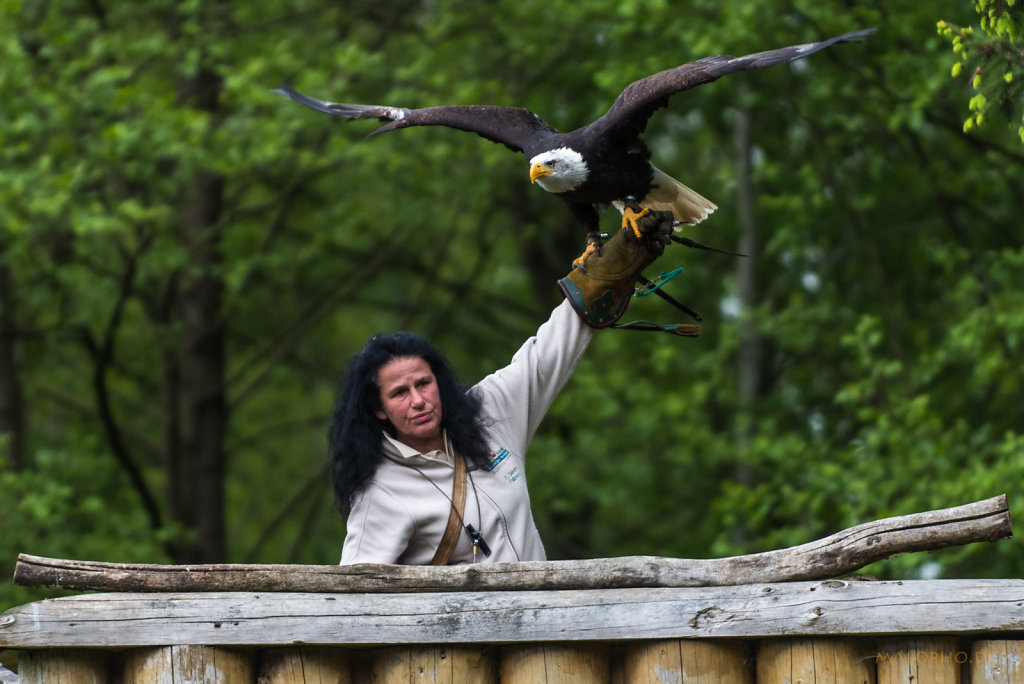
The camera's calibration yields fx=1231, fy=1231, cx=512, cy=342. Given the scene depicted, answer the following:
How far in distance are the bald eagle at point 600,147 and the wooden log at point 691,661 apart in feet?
3.89

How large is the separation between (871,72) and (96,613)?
18.7 ft

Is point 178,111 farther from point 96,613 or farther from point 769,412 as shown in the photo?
point 96,613

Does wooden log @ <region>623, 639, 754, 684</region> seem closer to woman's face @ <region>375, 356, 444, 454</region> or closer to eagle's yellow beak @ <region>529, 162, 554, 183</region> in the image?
woman's face @ <region>375, 356, 444, 454</region>

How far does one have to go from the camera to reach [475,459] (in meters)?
3.08

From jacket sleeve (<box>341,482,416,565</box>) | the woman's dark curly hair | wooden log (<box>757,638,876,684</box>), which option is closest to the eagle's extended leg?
the woman's dark curly hair

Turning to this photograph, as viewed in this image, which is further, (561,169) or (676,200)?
(676,200)

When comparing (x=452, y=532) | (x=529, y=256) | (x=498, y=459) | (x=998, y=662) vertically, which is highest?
(x=529, y=256)

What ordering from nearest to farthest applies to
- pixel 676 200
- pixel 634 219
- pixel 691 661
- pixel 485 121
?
pixel 691 661 → pixel 634 219 → pixel 485 121 → pixel 676 200

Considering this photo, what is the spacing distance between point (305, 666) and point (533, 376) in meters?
0.99

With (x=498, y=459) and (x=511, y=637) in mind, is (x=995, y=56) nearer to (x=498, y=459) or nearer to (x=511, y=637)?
(x=498, y=459)

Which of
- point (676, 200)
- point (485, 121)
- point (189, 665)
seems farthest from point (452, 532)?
Answer: point (676, 200)

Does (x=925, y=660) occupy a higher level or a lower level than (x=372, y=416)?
lower

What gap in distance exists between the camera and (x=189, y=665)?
8.64 ft

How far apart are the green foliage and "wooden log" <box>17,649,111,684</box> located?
7.94ft
